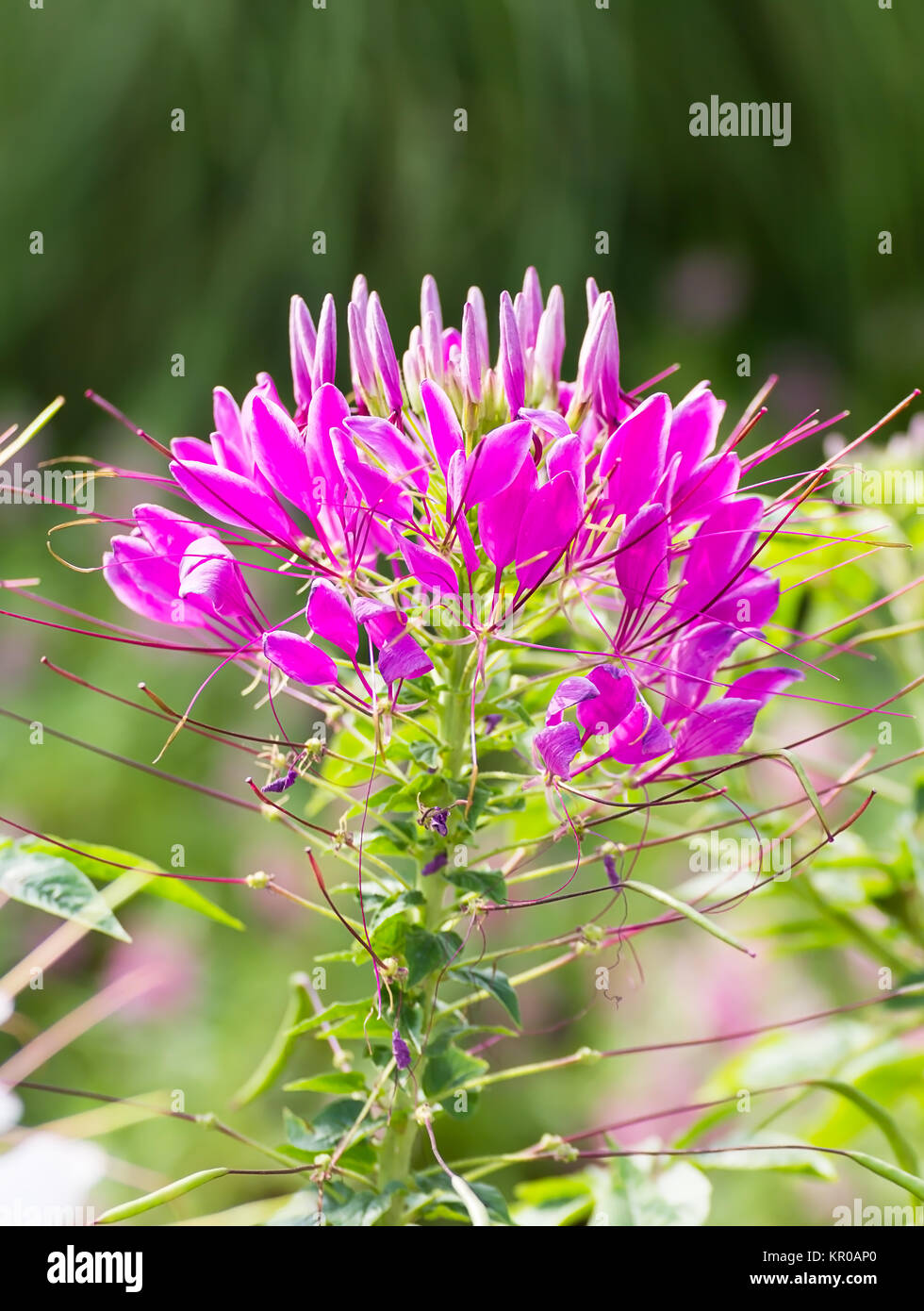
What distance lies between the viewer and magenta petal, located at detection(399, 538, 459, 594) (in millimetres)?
331

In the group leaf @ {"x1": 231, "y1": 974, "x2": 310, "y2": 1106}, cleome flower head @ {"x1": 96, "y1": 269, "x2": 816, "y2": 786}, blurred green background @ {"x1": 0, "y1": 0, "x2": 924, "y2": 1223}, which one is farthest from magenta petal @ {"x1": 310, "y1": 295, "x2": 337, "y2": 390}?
blurred green background @ {"x1": 0, "y1": 0, "x2": 924, "y2": 1223}

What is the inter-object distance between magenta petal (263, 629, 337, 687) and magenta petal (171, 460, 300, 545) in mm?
43

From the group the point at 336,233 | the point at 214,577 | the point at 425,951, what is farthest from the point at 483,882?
the point at 336,233

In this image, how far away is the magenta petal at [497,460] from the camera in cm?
32

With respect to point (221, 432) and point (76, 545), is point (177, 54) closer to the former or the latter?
point (76, 545)

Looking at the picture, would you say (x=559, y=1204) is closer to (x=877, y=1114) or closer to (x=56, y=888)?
(x=877, y=1114)

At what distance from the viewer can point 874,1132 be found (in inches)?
31.0

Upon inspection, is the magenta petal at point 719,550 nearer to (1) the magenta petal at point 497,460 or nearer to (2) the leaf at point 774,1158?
(1) the magenta petal at point 497,460

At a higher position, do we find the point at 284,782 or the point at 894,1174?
the point at 284,782

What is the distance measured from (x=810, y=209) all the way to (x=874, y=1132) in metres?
1.13

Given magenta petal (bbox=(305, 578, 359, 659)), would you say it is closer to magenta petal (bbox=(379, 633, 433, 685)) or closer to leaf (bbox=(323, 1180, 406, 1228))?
magenta petal (bbox=(379, 633, 433, 685))

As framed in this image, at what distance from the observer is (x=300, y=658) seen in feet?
1.12

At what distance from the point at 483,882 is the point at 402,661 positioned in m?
0.08

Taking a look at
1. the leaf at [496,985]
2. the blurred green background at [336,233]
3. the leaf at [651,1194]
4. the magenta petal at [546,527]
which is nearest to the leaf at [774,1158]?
the leaf at [651,1194]
